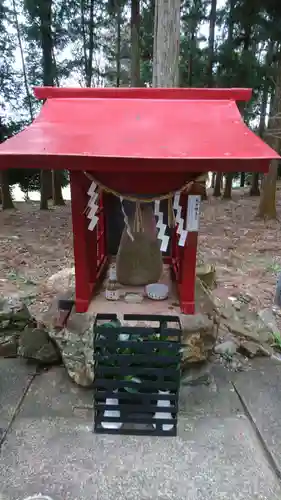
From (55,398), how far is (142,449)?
2.70 feet

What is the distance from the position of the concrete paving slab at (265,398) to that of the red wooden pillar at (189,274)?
30.1 inches

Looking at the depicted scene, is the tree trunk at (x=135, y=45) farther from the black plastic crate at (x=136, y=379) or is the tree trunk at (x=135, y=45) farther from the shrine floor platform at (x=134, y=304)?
the black plastic crate at (x=136, y=379)

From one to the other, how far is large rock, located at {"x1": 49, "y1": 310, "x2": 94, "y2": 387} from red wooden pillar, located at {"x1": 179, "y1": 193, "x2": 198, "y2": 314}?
0.75 meters

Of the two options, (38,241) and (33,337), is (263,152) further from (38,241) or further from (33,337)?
(38,241)

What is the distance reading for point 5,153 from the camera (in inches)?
80.0

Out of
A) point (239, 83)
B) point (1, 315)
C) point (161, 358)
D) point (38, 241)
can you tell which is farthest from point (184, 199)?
point (239, 83)

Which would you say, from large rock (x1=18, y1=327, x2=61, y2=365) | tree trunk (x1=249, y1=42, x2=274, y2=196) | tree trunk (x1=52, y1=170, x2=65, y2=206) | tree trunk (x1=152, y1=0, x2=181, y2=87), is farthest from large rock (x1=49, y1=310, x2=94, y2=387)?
tree trunk (x1=52, y1=170, x2=65, y2=206)

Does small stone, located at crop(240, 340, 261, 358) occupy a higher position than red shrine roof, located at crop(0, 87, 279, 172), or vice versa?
red shrine roof, located at crop(0, 87, 279, 172)

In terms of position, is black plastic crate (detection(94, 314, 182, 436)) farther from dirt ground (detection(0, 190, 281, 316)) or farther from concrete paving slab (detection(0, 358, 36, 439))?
dirt ground (detection(0, 190, 281, 316))

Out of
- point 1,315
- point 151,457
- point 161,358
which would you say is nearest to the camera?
point 151,457

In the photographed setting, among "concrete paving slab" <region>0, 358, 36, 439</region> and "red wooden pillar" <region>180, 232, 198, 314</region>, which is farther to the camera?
"red wooden pillar" <region>180, 232, 198, 314</region>

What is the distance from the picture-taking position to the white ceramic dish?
3121 mm

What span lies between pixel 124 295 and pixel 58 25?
32.5 ft

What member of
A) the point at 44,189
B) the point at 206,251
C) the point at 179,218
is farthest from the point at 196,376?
the point at 44,189
